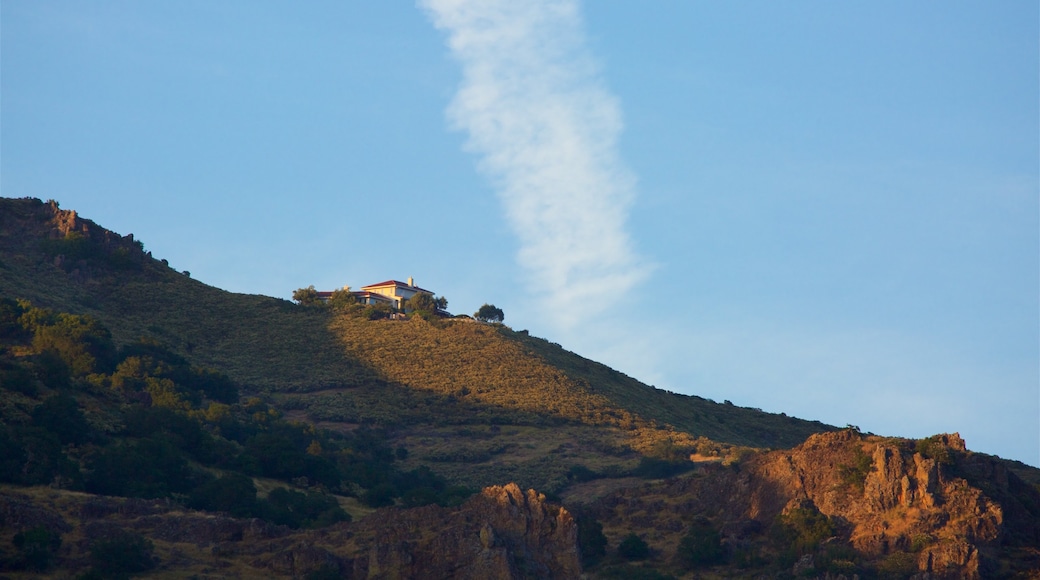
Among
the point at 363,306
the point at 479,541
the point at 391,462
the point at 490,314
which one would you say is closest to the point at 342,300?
the point at 363,306

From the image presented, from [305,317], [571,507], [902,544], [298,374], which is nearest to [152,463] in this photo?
[571,507]

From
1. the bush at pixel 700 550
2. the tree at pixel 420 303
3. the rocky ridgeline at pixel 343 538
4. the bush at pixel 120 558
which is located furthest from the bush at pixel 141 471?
the tree at pixel 420 303

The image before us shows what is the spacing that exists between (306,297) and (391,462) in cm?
4273

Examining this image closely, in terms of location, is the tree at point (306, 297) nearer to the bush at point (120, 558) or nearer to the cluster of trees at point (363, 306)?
the cluster of trees at point (363, 306)

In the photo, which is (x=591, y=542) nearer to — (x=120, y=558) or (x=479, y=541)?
(x=479, y=541)

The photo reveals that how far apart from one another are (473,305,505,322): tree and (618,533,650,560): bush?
243ft

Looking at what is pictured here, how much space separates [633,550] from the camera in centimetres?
4731

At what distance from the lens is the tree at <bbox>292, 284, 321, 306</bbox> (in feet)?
362

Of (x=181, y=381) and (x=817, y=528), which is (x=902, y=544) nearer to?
(x=817, y=528)

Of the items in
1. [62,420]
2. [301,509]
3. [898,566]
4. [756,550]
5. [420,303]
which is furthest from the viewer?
[420,303]

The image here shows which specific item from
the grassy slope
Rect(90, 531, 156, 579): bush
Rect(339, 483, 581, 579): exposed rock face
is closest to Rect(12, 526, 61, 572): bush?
Rect(90, 531, 156, 579): bush

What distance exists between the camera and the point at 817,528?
44062 mm

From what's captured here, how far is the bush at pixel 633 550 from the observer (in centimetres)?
4725

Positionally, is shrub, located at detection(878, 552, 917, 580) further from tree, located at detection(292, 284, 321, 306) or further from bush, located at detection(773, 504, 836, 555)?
tree, located at detection(292, 284, 321, 306)
